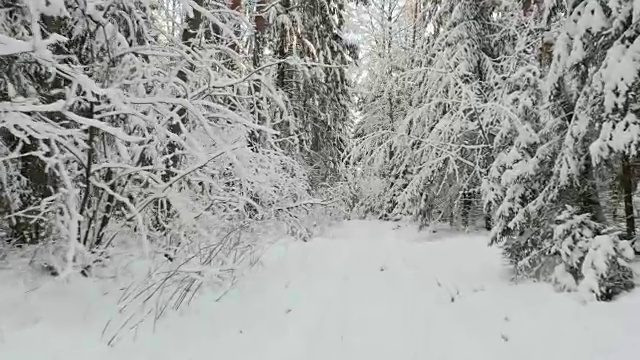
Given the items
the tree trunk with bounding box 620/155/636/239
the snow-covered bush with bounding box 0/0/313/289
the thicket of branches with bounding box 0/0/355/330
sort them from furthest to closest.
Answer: the tree trunk with bounding box 620/155/636/239, the snow-covered bush with bounding box 0/0/313/289, the thicket of branches with bounding box 0/0/355/330

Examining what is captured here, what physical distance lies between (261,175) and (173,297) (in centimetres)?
193

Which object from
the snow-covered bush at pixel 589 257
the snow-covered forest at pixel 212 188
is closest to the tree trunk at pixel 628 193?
the snow-covered forest at pixel 212 188

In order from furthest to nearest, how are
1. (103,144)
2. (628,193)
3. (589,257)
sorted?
(628,193)
(103,144)
(589,257)

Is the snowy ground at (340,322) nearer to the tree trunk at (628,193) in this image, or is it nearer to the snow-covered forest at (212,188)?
the snow-covered forest at (212,188)

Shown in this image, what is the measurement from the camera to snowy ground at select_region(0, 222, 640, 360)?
10.5 ft

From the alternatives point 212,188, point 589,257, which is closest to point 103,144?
point 212,188

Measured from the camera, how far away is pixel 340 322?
12.8ft

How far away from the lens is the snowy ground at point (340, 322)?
319 centimetres

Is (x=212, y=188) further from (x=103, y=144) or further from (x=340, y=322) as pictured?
(x=340, y=322)

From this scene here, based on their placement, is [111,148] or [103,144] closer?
[103,144]

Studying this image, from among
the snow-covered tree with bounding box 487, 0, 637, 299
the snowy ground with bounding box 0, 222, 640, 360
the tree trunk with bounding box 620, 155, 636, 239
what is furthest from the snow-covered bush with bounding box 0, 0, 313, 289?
the tree trunk with bounding box 620, 155, 636, 239

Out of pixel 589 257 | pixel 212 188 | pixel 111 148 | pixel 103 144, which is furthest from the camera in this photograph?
pixel 212 188

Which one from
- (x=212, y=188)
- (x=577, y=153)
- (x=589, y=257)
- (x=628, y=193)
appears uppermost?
(x=577, y=153)

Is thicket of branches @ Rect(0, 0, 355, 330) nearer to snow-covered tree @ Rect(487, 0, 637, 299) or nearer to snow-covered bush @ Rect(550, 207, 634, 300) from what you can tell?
snow-covered tree @ Rect(487, 0, 637, 299)
